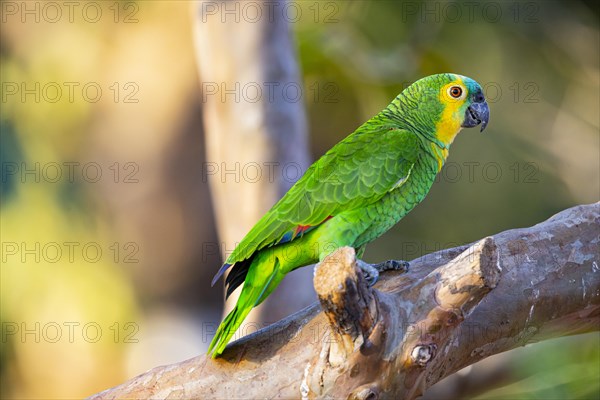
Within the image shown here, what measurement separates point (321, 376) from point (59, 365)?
4949mm

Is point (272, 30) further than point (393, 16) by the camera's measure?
No

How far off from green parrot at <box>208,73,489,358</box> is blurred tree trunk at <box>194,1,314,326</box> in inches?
47.2

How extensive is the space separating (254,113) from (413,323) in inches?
95.0

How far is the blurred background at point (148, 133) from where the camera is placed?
5957 millimetres

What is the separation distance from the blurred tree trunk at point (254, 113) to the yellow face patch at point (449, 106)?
4.36ft

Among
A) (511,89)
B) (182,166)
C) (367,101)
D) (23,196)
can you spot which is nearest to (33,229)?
(23,196)

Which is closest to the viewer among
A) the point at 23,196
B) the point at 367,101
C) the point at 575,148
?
the point at 575,148

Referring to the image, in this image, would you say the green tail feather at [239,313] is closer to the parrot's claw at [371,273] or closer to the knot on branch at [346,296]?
the parrot's claw at [371,273]

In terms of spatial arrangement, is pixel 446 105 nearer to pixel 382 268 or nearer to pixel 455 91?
pixel 455 91

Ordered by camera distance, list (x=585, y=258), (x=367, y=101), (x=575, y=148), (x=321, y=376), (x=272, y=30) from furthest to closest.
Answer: (x=367, y=101) < (x=575, y=148) < (x=272, y=30) < (x=585, y=258) < (x=321, y=376)

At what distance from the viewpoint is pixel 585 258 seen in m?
2.48

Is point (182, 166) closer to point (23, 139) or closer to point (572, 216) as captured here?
point (23, 139)

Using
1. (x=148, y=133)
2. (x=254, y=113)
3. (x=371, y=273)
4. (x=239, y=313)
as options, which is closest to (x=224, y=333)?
(x=239, y=313)

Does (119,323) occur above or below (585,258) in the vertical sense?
below
